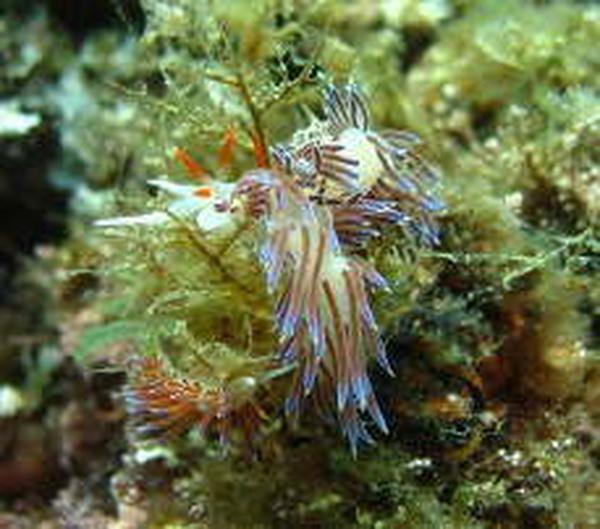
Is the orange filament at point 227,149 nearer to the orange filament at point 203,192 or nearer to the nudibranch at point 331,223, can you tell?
the nudibranch at point 331,223

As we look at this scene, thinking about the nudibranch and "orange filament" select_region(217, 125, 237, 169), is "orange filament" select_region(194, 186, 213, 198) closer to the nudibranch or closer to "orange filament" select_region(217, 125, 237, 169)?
the nudibranch

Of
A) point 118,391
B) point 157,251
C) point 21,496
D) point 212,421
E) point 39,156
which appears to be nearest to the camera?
point 212,421

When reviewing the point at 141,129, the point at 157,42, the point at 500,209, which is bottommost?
the point at 500,209

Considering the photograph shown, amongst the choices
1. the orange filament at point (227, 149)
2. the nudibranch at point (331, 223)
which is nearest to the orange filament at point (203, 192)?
the nudibranch at point (331, 223)

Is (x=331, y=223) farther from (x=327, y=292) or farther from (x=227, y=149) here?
(x=227, y=149)

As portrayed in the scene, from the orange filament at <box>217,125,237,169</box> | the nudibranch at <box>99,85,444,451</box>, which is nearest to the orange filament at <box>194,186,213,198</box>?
the nudibranch at <box>99,85,444,451</box>

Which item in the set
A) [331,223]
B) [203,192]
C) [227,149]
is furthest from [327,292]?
[227,149]

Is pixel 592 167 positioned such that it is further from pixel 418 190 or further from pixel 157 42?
pixel 157 42

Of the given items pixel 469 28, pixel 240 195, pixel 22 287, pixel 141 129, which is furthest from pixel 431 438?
pixel 22 287
